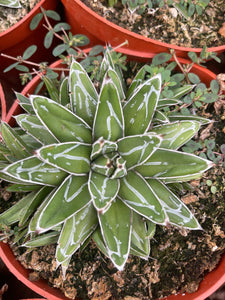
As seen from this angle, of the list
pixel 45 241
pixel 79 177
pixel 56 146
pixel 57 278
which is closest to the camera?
pixel 56 146

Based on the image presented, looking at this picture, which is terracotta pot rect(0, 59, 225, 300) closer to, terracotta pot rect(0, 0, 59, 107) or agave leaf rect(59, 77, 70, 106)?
agave leaf rect(59, 77, 70, 106)

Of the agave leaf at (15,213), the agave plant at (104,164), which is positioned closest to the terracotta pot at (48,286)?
the agave leaf at (15,213)

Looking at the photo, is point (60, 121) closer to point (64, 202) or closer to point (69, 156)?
point (69, 156)

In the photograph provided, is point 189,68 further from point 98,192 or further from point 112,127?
point 98,192

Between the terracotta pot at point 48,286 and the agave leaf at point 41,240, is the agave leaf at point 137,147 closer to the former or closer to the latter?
the agave leaf at point 41,240

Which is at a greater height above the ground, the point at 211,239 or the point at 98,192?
the point at 98,192

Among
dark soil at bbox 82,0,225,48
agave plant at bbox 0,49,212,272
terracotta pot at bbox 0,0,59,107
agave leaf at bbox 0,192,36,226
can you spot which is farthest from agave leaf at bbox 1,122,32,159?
dark soil at bbox 82,0,225,48

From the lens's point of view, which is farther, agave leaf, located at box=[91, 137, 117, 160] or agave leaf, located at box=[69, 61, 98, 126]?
agave leaf, located at box=[69, 61, 98, 126]

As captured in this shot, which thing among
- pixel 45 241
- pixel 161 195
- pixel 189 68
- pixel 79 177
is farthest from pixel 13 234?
pixel 189 68
